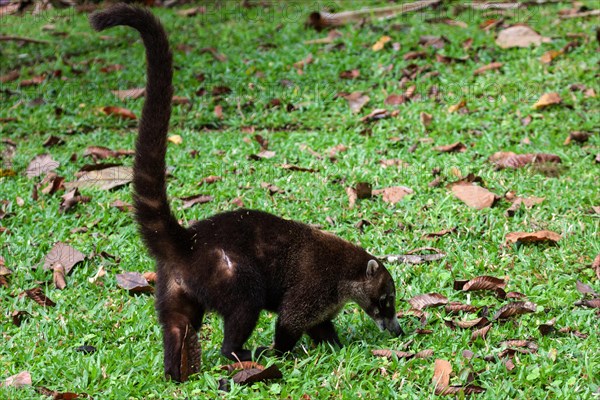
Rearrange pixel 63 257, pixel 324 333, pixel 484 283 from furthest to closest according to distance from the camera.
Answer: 1. pixel 63 257
2. pixel 484 283
3. pixel 324 333

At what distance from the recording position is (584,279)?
543 centimetres

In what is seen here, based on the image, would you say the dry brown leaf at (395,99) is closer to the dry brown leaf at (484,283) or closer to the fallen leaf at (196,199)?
the fallen leaf at (196,199)

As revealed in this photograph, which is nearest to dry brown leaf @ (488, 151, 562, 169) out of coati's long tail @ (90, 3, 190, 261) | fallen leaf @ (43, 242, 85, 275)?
fallen leaf @ (43, 242, 85, 275)

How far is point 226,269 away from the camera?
14.1ft

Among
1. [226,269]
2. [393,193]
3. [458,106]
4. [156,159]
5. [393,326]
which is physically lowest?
[458,106]

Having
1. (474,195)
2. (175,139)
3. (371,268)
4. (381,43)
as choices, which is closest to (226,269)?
(371,268)

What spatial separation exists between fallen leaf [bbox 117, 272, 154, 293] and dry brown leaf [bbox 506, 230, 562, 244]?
8.32 ft

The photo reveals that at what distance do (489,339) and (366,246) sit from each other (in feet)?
5.10

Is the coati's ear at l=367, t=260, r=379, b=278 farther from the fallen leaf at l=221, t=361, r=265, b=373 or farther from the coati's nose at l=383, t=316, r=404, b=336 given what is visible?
the fallen leaf at l=221, t=361, r=265, b=373

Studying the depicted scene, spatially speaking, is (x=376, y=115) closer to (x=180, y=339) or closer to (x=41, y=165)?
(x=41, y=165)

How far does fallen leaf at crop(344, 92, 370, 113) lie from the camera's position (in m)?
8.96

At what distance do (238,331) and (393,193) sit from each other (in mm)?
2849

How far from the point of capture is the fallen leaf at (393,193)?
6.73m

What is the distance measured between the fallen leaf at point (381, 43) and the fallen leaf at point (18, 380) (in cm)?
702
